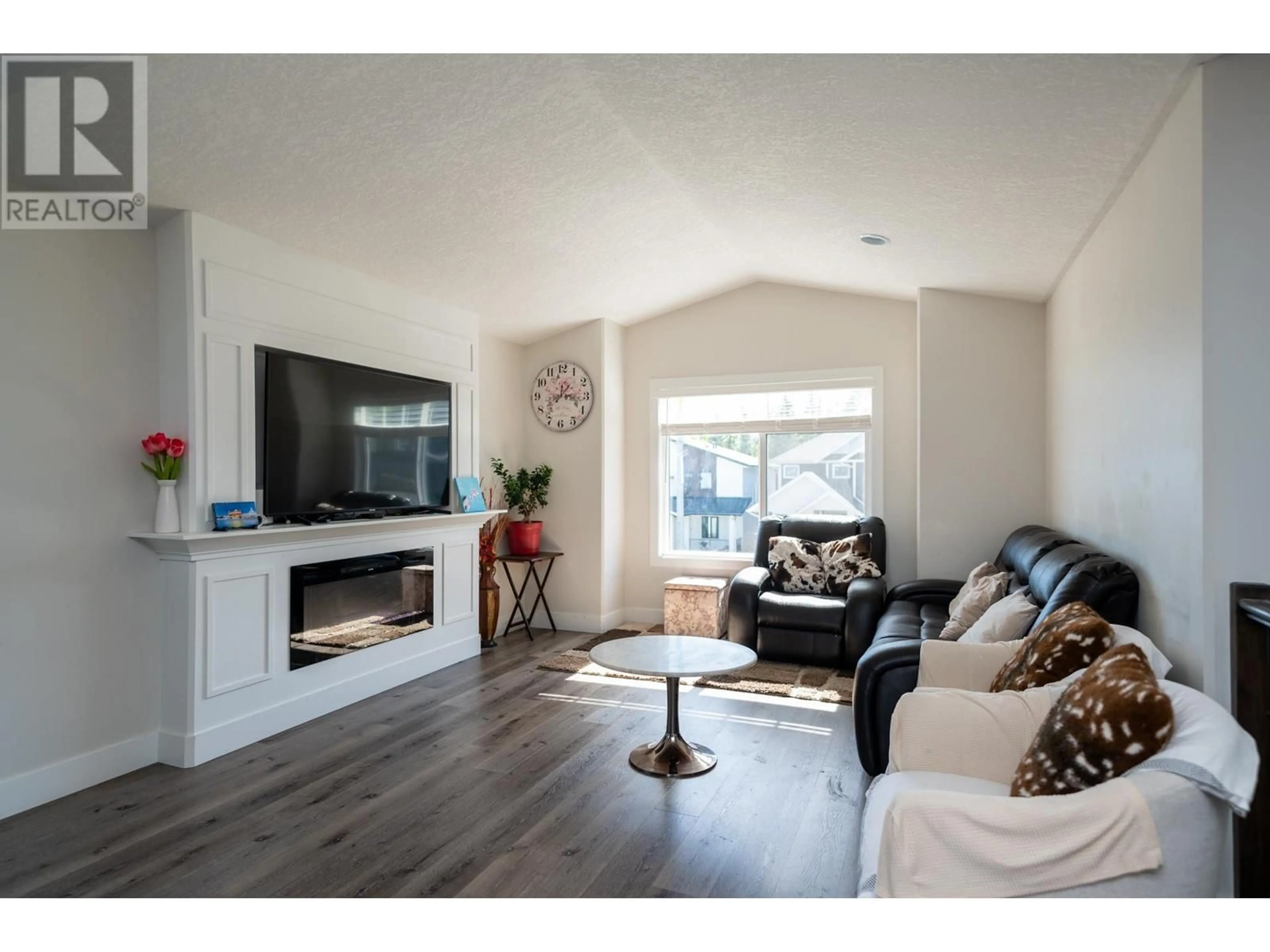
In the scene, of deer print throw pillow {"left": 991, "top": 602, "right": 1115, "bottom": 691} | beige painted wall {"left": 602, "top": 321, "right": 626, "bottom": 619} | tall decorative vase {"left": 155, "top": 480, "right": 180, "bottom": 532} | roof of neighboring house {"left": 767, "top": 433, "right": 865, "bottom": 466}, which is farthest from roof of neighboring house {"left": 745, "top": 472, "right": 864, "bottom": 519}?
tall decorative vase {"left": 155, "top": 480, "right": 180, "bottom": 532}

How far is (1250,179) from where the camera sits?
1891mm

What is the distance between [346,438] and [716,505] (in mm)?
3099

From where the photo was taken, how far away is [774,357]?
575cm

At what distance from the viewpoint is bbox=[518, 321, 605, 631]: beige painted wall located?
5.80m

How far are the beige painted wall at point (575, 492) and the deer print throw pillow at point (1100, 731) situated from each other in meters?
4.26

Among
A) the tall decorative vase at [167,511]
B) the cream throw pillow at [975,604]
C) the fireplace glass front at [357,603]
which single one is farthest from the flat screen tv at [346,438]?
the cream throw pillow at [975,604]

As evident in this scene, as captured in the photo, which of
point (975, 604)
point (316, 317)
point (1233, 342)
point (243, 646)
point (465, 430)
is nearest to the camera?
point (1233, 342)

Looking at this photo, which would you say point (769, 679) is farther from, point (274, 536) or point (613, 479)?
point (274, 536)

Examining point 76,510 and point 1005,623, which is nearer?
point 1005,623

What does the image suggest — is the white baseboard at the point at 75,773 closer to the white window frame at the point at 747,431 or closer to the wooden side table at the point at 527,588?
the wooden side table at the point at 527,588

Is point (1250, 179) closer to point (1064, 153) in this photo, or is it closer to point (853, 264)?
point (1064, 153)

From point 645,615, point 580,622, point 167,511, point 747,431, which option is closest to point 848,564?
point 747,431

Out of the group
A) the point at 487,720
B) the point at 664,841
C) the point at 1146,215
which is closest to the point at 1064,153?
the point at 1146,215
